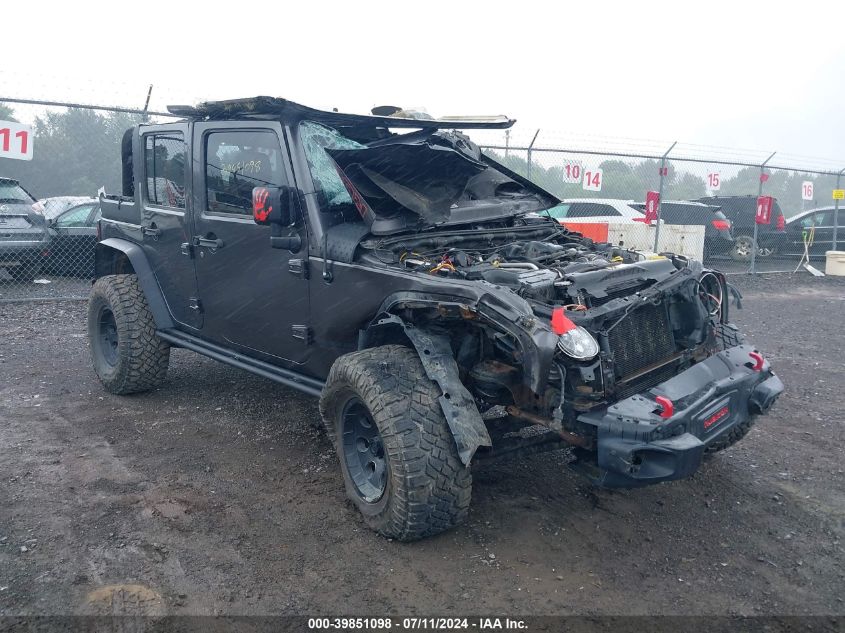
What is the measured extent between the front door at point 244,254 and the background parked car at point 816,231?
15252 mm

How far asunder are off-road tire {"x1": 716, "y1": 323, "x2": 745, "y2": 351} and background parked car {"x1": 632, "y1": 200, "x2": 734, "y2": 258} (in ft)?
38.6

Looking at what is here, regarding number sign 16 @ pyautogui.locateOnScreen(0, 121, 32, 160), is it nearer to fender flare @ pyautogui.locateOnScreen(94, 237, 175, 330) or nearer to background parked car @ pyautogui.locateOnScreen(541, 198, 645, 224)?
fender flare @ pyautogui.locateOnScreen(94, 237, 175, 330)

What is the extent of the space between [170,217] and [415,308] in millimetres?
2490

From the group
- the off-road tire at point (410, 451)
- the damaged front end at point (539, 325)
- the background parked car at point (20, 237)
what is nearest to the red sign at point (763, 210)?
the damaged front end at point (539, 325)

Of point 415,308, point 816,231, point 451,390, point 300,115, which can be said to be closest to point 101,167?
point 300,115

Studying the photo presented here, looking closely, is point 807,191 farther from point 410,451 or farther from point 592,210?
point 410,451

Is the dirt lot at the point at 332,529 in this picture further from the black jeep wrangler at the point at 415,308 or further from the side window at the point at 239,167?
the side window at the point at 239,167

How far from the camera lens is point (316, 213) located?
162 inches

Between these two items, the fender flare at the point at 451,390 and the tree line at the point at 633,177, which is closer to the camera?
the fender flare at the point at 451,390

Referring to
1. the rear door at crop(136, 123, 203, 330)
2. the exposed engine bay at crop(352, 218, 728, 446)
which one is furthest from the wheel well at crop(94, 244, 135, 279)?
the exposed engine bay at crop(352, 218, 728, 446)

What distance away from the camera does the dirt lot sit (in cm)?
309

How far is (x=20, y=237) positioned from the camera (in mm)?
9867

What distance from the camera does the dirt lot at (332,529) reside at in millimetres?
3086

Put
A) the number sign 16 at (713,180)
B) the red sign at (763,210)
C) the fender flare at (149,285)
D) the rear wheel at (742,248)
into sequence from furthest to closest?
the rear wheel at (742,248) → the number sign 16 at (713,180) → the red sign at (763,210) → the fender flare at (149,285)
